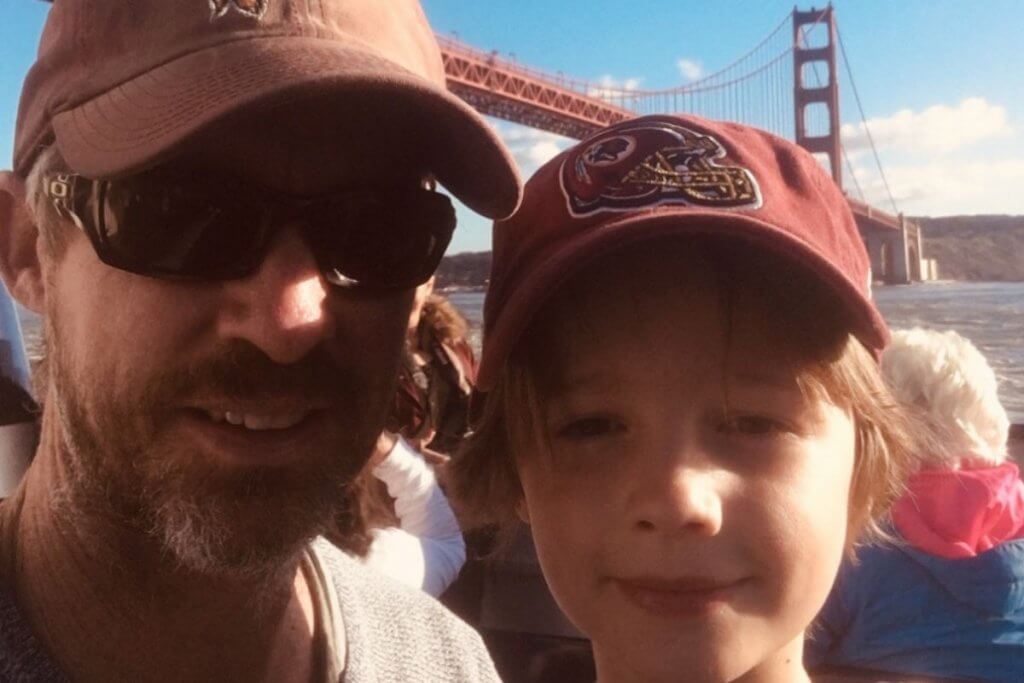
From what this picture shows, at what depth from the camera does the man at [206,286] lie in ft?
2.50

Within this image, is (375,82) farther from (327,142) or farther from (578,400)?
(578,400)

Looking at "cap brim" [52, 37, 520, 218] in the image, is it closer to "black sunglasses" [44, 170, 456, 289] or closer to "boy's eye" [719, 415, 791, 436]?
"black sunglasses" [44, 170, 456, 289]

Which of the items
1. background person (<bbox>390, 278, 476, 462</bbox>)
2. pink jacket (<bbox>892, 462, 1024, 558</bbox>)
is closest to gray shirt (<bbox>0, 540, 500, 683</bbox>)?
pink jacket (<bbox>892, 462, 1024, 558</bbox>)

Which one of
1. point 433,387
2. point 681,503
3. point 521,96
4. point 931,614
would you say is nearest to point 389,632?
point 681,503

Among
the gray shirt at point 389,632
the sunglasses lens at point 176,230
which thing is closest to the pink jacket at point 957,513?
the gray shirt at point 389,632

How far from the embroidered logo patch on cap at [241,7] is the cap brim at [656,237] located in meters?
0.33

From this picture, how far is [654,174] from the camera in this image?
821mm

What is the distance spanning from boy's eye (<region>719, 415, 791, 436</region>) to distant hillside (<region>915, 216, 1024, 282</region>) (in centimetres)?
775

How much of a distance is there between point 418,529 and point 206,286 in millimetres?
1437

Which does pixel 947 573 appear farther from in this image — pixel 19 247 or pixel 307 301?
pixel 19 247

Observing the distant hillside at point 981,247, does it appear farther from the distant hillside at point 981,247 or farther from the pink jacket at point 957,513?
the pink jacket at point 957,513

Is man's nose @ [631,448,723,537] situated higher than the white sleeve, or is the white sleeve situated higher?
man's nose @ [631,448,723,537]

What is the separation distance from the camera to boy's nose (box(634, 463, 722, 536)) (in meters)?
0.75

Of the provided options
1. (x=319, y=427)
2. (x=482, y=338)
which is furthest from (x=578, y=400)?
(x=319, y=427)
